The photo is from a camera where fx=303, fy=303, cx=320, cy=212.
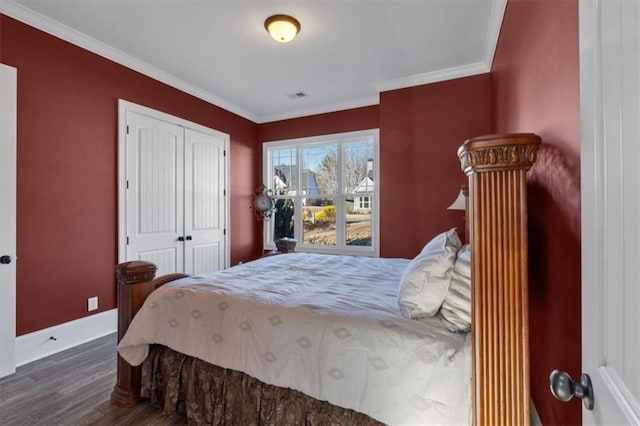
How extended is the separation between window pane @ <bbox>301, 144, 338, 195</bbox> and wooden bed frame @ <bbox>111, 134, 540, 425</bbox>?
369cm

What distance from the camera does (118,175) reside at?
317 cm

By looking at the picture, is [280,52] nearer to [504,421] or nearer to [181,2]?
[181,2]

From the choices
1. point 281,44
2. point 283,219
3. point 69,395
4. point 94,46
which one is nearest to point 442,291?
point 69,395

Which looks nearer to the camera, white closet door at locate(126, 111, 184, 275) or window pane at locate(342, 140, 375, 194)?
white closet door at locate(126, 111, 184, 275)

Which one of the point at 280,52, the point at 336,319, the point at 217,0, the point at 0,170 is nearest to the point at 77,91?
the point at 0,170

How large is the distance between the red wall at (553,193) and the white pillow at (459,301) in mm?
316

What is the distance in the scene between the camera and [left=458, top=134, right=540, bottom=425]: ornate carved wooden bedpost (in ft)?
3.23

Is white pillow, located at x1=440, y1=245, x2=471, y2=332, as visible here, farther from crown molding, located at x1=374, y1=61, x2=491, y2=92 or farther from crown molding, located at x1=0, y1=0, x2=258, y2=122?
crown molding, located at x1=0, y1=0, x2=258, y2=122

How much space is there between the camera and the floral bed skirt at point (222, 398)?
143 centimetres

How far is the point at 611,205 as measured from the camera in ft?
1.73

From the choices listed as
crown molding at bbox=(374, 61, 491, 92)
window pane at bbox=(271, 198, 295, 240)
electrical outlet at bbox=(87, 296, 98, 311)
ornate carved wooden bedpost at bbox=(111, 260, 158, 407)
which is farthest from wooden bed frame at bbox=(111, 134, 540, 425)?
window pane at bbox=(271, 198, 295, 240)

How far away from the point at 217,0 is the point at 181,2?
0.29 meters

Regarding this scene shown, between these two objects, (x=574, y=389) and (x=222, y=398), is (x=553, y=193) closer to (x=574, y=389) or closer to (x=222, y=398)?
(x=574, y=389)

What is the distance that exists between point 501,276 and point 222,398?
153 centimetres
